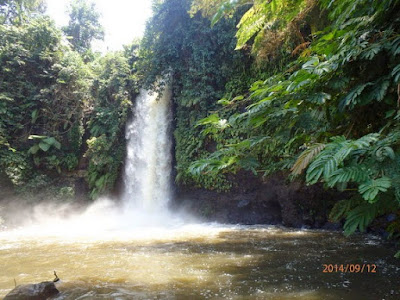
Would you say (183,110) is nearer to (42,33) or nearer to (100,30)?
(42,33)

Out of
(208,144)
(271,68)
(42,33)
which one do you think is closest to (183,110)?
(208,144)

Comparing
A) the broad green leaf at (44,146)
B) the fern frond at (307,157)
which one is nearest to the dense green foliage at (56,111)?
the broad green leaf at (44,146)

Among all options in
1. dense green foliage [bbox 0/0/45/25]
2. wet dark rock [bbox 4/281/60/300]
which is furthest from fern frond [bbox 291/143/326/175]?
dense green foliage [bbox 0/0/45/25]

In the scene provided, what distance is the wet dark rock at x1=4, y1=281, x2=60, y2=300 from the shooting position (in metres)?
3.81

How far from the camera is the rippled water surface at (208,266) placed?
396 cm

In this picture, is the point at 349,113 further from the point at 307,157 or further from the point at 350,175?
the point at 350,175

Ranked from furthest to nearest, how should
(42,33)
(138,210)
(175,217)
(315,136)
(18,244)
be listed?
(42,33) → (138,210) → (175,217) → (18,244) → (315,136)

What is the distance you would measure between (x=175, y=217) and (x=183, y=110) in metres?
5.11

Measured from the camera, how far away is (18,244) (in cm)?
829
